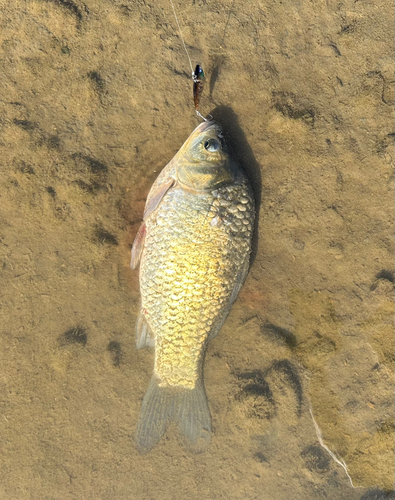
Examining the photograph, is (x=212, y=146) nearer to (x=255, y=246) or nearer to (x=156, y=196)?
(x=156, y=196)

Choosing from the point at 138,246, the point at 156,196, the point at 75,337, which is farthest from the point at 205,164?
the point at 75,337

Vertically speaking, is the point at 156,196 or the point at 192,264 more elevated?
the point at 156,196

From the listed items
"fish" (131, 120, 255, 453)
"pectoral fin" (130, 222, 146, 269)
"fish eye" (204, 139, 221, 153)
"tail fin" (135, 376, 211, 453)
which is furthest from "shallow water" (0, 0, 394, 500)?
"fish eye" (204, 139, 221, 153)

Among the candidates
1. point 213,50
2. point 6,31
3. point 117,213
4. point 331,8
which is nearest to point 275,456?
point 117,213

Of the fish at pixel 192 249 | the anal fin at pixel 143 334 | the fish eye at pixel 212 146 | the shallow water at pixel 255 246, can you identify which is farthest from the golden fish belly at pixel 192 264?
the shallow water at pixel 255 246

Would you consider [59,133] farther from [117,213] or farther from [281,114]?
[281,114]

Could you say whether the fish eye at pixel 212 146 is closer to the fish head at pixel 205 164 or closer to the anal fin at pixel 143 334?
the fish head at pixel 205 164
